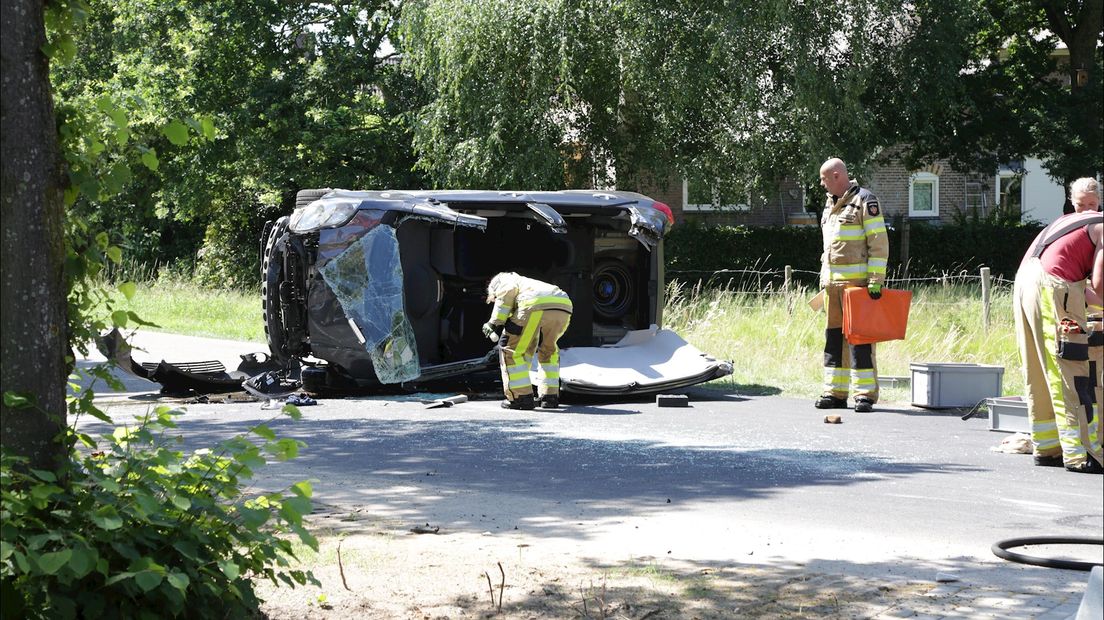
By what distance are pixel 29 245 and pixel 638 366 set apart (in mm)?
9603

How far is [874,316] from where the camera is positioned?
446 inches

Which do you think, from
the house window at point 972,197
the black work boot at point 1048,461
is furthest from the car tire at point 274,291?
the house window at point 972,197

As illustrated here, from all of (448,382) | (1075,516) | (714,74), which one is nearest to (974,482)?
(1075,516)

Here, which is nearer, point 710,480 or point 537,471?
point 710,480

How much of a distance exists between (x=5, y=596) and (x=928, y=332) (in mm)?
13621

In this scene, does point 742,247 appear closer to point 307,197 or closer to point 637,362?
point 637,362

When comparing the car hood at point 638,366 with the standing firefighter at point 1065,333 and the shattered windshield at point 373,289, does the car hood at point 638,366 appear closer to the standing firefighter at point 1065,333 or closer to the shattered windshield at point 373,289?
the shattered windshield at point 373,289

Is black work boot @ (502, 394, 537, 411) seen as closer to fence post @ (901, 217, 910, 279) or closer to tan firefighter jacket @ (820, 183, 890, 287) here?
tan firefighter jacket @ (820, 183, 890, 287)

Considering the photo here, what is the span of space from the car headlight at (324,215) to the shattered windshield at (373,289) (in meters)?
0.28

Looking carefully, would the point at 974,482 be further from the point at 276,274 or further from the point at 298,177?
the point at 298,177


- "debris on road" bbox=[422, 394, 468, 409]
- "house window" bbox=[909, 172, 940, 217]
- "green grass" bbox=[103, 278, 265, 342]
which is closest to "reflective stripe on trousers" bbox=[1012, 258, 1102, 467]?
"debris on road" bbox=[422, 394, 468, 409]

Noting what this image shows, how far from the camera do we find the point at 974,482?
25.9 ft

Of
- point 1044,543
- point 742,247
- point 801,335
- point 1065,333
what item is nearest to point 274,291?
point 801,335

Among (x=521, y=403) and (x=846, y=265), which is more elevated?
(x=846, y=265)
